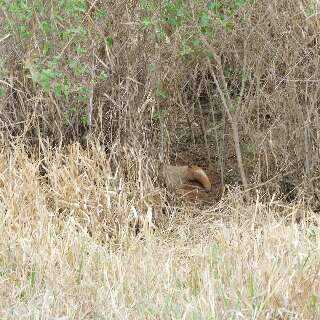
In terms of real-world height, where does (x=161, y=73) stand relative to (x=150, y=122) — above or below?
above

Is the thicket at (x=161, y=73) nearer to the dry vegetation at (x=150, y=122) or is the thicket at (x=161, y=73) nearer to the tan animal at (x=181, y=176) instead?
the dry vegetation at (x=150, y=122)

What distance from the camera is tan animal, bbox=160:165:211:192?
739 centimetres

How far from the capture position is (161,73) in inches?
289

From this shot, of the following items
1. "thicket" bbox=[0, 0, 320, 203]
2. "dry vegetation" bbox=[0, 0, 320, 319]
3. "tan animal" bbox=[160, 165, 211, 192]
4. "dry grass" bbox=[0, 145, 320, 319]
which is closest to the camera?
"dry grass" bbox=[0, 145, 320, 319]

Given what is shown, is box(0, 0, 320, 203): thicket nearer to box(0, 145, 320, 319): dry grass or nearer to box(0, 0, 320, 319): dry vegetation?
box(0, 0, 320, 319): dry vegetation

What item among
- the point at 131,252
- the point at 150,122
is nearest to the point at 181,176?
the point at 150,122

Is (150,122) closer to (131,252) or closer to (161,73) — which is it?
(161,73)

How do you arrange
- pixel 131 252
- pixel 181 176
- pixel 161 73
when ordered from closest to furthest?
pixel 131 252
pixel 161 73
pixel 181 176

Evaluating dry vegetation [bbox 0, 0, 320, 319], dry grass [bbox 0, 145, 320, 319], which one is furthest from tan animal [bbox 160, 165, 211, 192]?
dry grass [bbox 0, 145, 320, 319]

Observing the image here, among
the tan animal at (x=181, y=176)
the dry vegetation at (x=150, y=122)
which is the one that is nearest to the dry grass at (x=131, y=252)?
the dry vegetation at (x=150, y=122)

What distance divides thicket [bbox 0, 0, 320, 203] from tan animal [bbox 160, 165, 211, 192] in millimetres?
148

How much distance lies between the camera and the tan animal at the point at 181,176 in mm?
7391

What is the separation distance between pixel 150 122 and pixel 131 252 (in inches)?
77.4

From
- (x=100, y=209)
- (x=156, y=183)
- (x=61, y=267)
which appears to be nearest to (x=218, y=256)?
(x=61, y=267)
